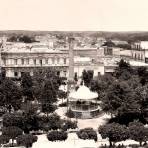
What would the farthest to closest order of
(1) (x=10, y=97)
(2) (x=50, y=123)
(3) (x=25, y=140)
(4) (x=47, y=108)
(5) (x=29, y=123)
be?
(1) (x=10, y=97) < (4) (x=47, y=108) < (2) (x=50, y=123) < (5) (x=29, y=123) < (3) (x=25, y=140)

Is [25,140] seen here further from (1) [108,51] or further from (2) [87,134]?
(1) [108,51]

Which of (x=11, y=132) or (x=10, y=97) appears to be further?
(x=10, y=97)

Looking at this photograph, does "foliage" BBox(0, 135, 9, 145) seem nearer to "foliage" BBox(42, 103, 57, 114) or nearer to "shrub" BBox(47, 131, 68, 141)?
"shrub" BBox(47, 131, 68, 141)

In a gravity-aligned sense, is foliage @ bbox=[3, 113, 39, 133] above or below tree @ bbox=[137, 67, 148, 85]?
below

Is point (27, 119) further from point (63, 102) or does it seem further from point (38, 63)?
point (38, 63)

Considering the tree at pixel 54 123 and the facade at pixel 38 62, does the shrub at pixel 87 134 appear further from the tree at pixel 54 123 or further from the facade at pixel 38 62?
the facade at pixel 38 62

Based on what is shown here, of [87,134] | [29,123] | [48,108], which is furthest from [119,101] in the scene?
[29,123]

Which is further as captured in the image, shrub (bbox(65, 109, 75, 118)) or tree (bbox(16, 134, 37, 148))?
shrub (bbox(65, 109, 75, 118))

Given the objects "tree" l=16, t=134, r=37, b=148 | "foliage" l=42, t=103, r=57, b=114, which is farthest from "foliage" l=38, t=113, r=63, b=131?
"tree" l=16, t=134, r=37, b=148

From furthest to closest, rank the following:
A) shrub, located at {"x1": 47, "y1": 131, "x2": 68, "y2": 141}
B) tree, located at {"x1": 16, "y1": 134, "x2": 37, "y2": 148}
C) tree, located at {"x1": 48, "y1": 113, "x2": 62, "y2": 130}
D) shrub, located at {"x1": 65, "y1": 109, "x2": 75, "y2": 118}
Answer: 1. shrub, located at {"x1": 65, "y1": 109, "x2": 75, "y2": 118}
2. tree, located at {"x1": 48, "y1": 113, "x2": 62, "y2": 130}
3. shrub, located at {"x1": 47, "y1": 131, "x2": 68, "y2": 141}
4. tree, located at {"x1": 16, "y1": 134, "x2": 37, "y2": 148}

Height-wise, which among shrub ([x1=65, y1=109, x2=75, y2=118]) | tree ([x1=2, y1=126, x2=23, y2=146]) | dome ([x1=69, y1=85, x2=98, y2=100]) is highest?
dome ([x1=69, y1=85, x2=98, y2=100])

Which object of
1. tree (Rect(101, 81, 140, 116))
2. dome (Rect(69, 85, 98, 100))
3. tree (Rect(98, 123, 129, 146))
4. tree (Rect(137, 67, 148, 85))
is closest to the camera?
tree (Rect(98, 123, 129, 146))
